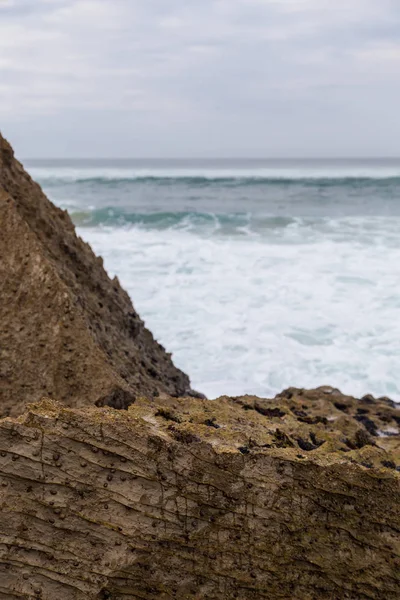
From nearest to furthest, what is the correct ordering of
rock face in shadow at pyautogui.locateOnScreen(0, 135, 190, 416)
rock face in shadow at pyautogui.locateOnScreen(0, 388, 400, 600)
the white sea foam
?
rock face in shadow at pyautogui.locateOnScreen(0, 388, 400, 600), rock face in shadow at pyautogui.locateOnScreen(0, 135, 190, 416), the white sea foam

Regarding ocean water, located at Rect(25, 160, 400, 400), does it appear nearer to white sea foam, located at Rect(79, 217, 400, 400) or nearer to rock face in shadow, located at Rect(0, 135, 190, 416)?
white sea foam, located at Rect(79, 217, 400, 400)

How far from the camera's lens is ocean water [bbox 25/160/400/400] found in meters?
6.69

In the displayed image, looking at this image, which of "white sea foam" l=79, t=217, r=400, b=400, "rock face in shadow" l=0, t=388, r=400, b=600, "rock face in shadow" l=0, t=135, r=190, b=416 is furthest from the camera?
"white sea foam" l=79, t=217, r=400, b=400

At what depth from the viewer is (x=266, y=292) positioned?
9.35 m

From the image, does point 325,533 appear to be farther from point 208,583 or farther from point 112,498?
point 112,498

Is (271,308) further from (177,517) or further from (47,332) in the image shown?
(177,517)

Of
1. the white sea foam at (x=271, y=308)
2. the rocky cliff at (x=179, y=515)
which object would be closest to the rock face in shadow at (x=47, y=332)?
the rocky cliff at (x=179, y=515)

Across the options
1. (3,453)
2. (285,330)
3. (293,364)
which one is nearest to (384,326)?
(285,330)

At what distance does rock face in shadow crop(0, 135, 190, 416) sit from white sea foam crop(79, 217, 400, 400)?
2855mm

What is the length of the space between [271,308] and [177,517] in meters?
6.68

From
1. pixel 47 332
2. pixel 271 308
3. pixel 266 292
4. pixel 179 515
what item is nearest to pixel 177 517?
pixel 179 515

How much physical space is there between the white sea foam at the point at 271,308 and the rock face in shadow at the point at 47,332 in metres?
2.85

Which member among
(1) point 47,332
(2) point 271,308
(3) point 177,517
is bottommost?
(2) point 271,308

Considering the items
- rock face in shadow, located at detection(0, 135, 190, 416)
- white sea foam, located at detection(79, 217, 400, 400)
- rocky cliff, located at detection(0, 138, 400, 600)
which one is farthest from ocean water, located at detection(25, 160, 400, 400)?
rocky cliff, located at detection(0, 138, 400, 600)
